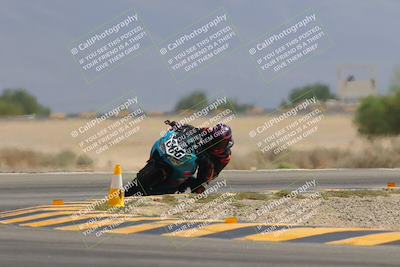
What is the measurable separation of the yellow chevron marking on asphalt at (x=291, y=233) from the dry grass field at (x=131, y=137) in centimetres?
2735

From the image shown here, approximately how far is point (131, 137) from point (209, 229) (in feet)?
162

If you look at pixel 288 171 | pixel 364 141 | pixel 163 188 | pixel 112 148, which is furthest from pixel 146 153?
pixel 163 188

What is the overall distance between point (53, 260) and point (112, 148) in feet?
135

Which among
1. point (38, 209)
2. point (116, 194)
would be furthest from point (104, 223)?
point (38, 209)

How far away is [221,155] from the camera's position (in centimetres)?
1661

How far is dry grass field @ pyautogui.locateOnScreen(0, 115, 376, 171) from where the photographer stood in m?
46.7

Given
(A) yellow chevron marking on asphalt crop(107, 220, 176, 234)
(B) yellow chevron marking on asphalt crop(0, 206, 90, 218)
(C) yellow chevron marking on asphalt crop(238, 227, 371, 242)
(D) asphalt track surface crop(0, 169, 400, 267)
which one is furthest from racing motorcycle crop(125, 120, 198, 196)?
(C) yellow chevron marking on asphalt crop(238, 227, 371, 242)

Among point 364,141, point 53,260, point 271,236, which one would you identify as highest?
point 53,260

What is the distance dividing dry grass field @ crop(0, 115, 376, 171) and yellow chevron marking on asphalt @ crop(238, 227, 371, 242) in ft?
89.7

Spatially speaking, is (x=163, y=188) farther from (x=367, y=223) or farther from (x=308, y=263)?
(x=308, y=263)

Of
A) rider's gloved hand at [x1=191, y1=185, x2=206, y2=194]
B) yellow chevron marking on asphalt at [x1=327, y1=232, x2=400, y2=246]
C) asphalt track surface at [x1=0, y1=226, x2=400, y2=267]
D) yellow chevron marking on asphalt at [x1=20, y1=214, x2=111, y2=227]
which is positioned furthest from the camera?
rider's gloved hand at [x1=191, y1=185, x2=206, y2=194]

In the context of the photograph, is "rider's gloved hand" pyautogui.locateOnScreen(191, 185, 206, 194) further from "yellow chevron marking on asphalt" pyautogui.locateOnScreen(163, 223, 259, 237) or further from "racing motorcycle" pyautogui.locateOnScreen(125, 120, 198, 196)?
"yellow chevron marking on asphalt" pyautogui.locateOnScreen(163, 223, 259, 237)

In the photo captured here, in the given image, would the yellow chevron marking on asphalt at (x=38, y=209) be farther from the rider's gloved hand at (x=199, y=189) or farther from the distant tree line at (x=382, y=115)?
the distant tree line at (x=382, y=115)

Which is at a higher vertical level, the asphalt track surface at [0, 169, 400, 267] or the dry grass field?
the asphalt track surface at [0, 169, 400, 267]
